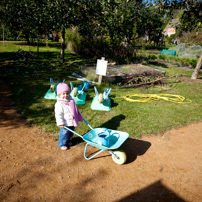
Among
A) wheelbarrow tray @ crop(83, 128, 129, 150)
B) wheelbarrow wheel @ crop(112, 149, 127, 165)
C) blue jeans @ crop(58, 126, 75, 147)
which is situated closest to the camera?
wheelbarrow wheel @ crop(112, 149, 127, 165)

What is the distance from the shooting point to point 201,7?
9.47 m

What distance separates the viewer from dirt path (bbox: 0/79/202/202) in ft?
9.00

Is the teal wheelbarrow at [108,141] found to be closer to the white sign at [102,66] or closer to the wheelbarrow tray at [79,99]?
the wheelbarrow tray at [79,99]

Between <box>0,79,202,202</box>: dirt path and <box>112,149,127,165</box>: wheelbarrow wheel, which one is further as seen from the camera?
<box>112,149,127,165</box>: wheelbarrow wheel

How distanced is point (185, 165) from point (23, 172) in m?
3.28

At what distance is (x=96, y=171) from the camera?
10.5ft

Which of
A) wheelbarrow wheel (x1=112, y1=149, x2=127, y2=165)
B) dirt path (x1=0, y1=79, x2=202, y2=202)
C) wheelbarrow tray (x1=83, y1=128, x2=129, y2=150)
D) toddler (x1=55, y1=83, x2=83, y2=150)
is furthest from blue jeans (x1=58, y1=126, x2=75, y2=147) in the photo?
wheelbarrow wheel (x1=112, y1=149, x2=127, y2=165)

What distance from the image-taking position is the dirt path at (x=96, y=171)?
9.00 ft

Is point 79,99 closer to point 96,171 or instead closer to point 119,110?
point 119,110

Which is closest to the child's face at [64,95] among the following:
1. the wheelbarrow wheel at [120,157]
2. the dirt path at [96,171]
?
the dirt path at [96,171]

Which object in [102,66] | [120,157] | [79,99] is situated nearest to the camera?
[120,157]

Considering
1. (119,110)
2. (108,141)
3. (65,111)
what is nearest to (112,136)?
(108,141)

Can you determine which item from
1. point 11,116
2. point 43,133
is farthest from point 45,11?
point 43,133

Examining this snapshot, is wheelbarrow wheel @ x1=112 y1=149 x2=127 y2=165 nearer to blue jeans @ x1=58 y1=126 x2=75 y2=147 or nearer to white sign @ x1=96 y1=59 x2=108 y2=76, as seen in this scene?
blue jeans @ x1=58 y1=126 x2=75 y2=147
